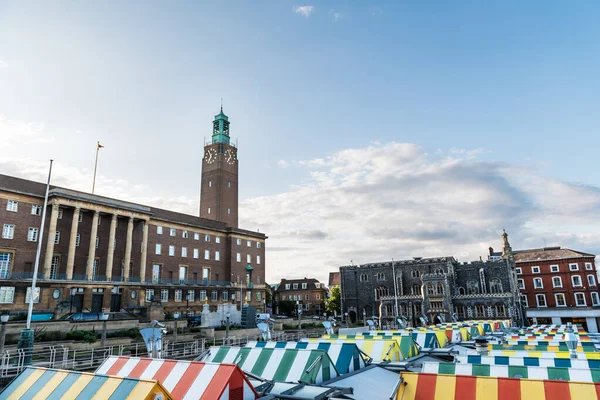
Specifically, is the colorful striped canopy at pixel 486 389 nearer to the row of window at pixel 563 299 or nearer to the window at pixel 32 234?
the window at pixel 32 234

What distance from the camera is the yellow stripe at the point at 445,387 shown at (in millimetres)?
6074

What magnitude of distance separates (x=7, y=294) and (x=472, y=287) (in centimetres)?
6984

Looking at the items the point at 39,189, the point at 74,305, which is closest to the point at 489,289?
the point at 74,305

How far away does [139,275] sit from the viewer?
5584 centimetres

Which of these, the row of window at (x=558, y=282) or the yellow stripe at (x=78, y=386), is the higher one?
the row of window at (x=558, y=282)

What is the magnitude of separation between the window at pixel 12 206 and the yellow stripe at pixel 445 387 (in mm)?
52239

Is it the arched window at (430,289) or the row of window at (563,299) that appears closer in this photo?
the row of window at (563,299)

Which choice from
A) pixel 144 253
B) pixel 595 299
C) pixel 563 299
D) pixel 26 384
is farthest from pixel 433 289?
pixel 26 384

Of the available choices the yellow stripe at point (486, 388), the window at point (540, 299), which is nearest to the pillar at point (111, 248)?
the yellow stripe at point (486, 388)

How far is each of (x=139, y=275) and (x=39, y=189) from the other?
17.2 metres

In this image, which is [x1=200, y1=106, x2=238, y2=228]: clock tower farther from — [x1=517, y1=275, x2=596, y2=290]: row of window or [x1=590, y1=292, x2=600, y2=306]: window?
[x1=590, y1=292, x2=600, y2=306]: window

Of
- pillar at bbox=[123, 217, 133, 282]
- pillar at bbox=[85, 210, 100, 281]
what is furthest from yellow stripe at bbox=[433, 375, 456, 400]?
pillar at bbox=[123, 217, 133, 282]

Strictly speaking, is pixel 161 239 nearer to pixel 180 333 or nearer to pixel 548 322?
pixel 180 333

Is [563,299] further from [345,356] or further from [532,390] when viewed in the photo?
[532,390]
